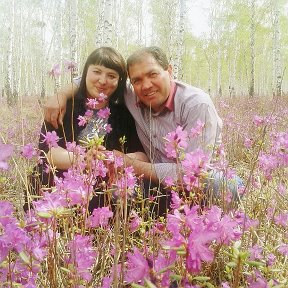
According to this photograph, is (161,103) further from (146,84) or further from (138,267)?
(138,267)

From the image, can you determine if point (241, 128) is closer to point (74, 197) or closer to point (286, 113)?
point (286, 113)

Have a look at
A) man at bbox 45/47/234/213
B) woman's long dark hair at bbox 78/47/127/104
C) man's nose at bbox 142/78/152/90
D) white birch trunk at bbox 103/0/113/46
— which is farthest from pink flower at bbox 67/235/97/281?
white birch trunk at bbox 103/0/113/46

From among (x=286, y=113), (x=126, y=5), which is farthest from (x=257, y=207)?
(x=126, y=5)

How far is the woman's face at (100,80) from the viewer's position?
267 cm

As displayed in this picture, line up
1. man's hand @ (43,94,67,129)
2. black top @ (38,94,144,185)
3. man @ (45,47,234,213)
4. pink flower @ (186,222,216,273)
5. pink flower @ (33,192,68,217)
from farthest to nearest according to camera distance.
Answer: black top @ (38,94,144,185), man's hand @ (43,94,67,129), man @ (45,47,234,213), pink flower @ (33,192,68,217), pink flower @ (186,222,216,273)

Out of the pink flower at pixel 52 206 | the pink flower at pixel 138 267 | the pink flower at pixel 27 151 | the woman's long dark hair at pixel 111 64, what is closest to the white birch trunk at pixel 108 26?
the woman's long dark hair at pixel 111 64

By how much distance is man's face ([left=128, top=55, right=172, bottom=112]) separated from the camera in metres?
2.53

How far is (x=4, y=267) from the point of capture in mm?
987

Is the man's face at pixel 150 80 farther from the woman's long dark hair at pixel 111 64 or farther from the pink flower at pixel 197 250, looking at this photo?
the pink flower at pixel 197 250

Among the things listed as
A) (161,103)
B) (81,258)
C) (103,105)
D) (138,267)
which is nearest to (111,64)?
(103,105)

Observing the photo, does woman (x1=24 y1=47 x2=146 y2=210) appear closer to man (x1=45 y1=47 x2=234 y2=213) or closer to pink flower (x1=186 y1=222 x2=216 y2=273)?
man (x1=45 y1=47 x2=234 y2=213)

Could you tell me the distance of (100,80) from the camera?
8.75 feet

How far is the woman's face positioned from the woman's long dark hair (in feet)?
0.11

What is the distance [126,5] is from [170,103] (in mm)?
23530
